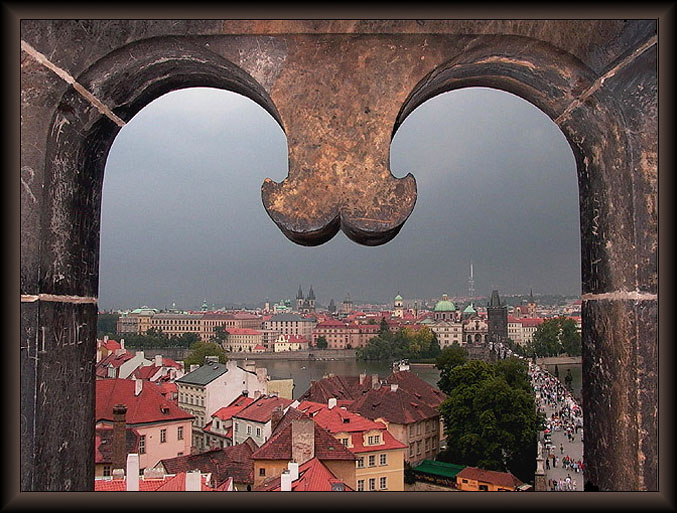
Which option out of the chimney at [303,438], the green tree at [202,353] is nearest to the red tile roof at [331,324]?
the green tree at [202,353]

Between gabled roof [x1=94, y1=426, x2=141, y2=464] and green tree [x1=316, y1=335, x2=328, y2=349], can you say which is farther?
green tree [x1=316, y1=335, x2=328, y2=349]

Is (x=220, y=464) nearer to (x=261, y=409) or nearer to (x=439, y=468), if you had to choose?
(x=261, y=409)

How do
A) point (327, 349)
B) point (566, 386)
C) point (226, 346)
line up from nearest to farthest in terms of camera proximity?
point (566, 386), point (226, 346), point (327, 349)

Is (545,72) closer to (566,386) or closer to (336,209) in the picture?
(336,209)

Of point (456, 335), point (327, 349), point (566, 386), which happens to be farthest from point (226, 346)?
point (566, 386)

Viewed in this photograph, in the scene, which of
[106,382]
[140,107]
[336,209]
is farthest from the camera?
[106,382]

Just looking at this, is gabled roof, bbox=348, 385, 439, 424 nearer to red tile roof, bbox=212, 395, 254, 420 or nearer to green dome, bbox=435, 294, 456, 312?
red tile roof, bbox=212, 395, 254, 420

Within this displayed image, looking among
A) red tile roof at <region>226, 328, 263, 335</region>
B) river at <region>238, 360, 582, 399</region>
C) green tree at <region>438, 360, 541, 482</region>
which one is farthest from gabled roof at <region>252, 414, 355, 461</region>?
red tile roof at <region>226, 328, 263, 335</region>
